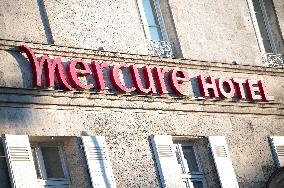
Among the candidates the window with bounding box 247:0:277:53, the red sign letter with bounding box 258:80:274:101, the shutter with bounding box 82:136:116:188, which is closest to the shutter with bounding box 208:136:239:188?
the red sign letter with bounding box 258:80:274:101

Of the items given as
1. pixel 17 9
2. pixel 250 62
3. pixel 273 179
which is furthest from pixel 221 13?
pixel 17 9

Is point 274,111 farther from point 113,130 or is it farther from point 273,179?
point 113,130

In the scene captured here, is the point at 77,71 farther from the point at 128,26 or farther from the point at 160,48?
the point at 160,48

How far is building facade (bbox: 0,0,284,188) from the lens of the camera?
40.3ft

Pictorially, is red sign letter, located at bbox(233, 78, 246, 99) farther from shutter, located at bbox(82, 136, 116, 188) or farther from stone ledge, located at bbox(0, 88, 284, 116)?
shutter, located at bbox(82, 136, 116, 188)

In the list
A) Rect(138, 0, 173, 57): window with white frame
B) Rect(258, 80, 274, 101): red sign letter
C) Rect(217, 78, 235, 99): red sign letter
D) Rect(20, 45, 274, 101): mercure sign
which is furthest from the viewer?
Rect(258, 80, 274, 101): red sign letter

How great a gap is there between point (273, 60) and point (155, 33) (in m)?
3.23

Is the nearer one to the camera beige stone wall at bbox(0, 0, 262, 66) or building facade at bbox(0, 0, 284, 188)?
building facade at bbox(0, 0, 284, 188)

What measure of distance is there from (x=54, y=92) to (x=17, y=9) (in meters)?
1.62

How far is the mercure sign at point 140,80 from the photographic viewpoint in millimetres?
12547

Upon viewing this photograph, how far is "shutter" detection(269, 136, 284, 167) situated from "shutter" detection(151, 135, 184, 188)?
8.69 feet

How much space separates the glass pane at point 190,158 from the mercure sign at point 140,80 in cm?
103

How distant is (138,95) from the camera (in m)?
13.7

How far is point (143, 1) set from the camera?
15.6m
